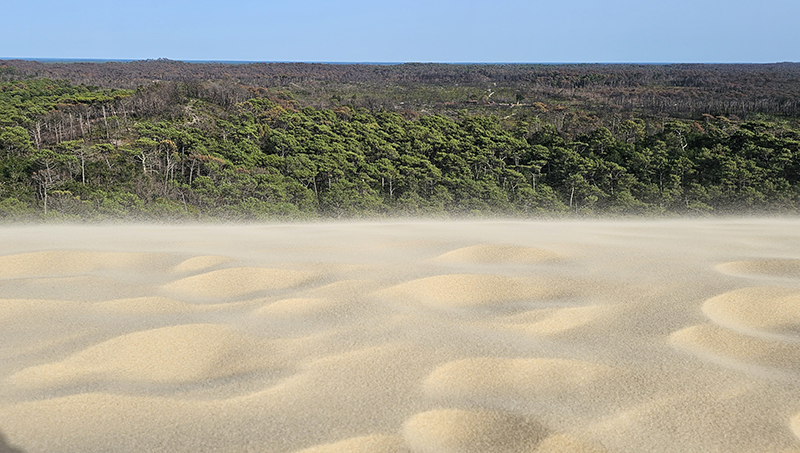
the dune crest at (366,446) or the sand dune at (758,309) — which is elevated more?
the sand dune at (758,309)

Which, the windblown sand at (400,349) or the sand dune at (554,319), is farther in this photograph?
the sand dune at (554,319)

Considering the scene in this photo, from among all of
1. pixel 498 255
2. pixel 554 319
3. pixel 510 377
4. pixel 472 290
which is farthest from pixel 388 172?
pixel 510 377

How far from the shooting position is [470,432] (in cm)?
156

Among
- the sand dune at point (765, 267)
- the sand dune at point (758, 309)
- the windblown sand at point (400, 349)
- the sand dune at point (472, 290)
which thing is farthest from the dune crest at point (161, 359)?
the sand dune at point (765, 267)

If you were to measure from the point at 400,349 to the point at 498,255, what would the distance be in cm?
154

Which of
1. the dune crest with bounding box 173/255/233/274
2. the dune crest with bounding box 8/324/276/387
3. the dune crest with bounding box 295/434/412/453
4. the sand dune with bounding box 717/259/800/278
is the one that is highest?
the sand dune with bounding box 717/259/800/278

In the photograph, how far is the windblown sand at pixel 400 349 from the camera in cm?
155

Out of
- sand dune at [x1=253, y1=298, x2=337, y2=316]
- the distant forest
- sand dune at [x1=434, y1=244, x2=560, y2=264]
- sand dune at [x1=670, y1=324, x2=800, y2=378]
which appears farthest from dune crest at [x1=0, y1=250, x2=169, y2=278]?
the distant forest

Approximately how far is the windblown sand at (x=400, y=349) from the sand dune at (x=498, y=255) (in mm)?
17

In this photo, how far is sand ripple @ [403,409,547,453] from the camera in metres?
1.48

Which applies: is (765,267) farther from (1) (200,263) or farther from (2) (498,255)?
(1) (200,263)

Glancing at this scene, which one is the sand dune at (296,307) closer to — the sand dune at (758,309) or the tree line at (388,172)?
the sand dune at (758,309)

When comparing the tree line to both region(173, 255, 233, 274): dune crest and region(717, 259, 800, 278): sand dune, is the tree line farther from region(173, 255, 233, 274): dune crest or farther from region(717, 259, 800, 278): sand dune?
region(717, 259, 800, 278): sand dune

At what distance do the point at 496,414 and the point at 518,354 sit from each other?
43cm
